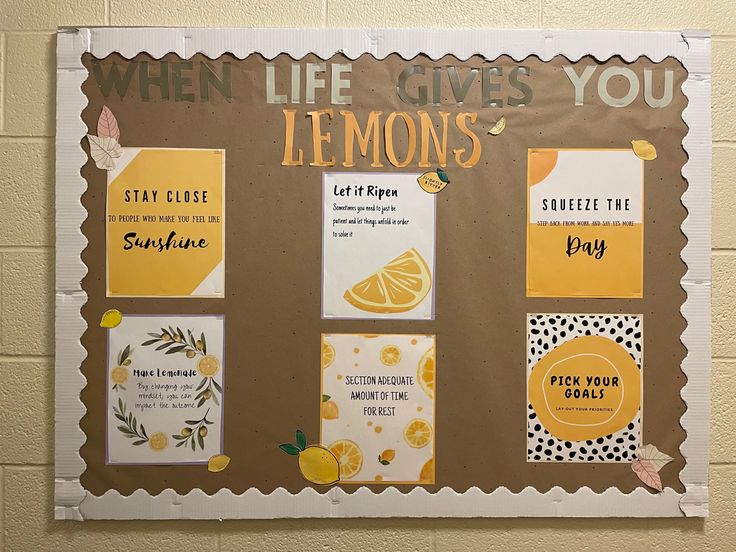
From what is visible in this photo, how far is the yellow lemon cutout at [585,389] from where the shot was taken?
43.4 inches

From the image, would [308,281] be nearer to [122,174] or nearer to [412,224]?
[412,224]

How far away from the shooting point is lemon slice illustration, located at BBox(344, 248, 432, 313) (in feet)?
3.61

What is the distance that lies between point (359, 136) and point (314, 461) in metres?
0.66

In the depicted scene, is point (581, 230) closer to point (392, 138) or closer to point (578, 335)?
point (578, 335)

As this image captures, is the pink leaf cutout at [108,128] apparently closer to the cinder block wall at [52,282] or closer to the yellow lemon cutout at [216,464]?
the cinder block wall at [52,282]

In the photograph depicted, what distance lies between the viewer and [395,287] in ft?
3.61

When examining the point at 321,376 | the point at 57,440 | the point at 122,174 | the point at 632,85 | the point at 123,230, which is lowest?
the point at 57,440

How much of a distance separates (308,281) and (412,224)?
0.24 meters

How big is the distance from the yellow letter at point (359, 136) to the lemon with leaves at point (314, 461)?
0.56 meters

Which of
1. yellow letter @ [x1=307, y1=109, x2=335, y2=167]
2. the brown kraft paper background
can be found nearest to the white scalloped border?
the brown kraft paper background

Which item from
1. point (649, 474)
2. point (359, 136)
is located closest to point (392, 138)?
point (359, 136)

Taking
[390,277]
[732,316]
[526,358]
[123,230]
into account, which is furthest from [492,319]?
[123,230]

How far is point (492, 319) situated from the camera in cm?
110

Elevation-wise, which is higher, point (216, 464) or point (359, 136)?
point (359, 136)
